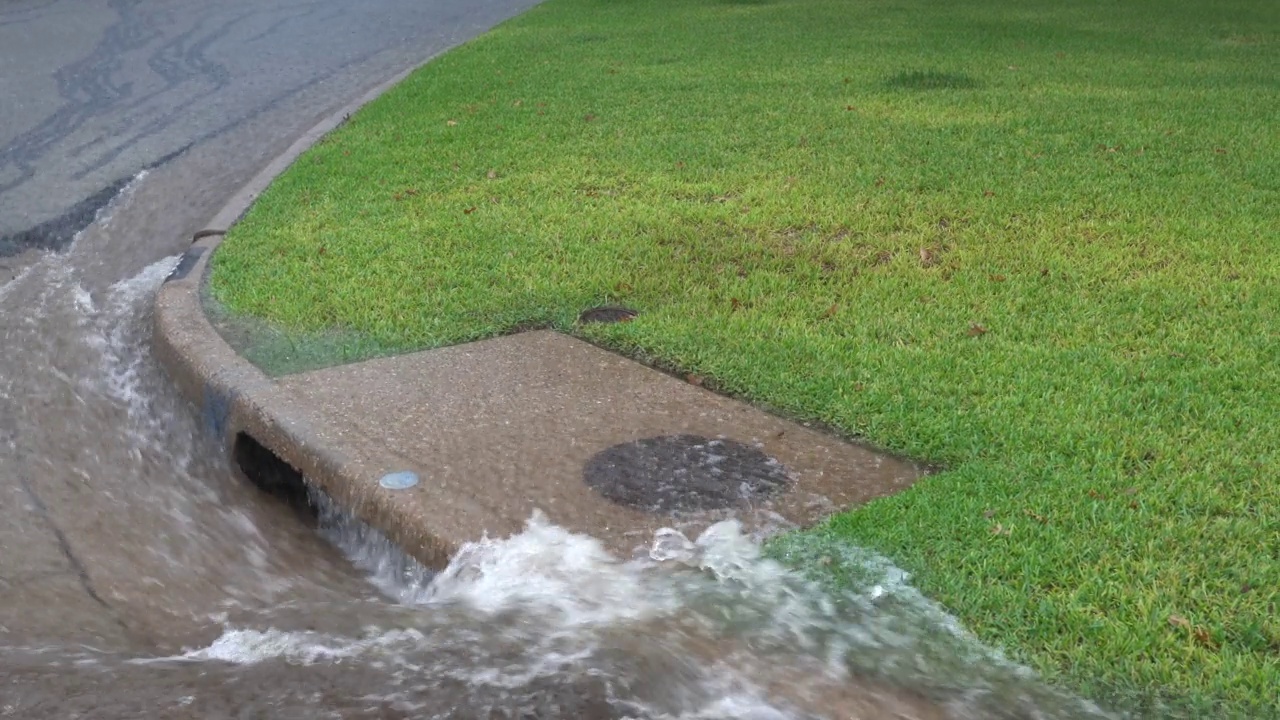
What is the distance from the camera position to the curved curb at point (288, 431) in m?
3.54

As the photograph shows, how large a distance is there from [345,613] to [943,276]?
300 cm

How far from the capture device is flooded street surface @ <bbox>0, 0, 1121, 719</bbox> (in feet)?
9.25

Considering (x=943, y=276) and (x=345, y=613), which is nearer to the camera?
(x=345, y=613)

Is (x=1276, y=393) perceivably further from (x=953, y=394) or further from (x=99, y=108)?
(x=99, y=108)

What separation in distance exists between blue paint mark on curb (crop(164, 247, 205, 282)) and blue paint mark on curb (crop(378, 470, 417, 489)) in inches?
99.7

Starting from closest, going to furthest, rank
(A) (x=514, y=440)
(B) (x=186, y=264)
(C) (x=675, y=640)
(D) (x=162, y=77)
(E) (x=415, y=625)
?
(C) (x=675, y=640) → (E) (x=415, y=625) → (A) (x=514, y=440) → (B) (x=186, y=264) → (D) (x=162, y=77)

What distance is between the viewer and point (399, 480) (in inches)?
147

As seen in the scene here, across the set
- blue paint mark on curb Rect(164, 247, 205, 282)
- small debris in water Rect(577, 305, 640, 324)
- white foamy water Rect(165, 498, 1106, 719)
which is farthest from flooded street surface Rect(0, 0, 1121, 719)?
small debris in water Rect(577, 305, 640, 324)

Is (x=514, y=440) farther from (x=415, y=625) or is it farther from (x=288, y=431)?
(x=415, y=625)

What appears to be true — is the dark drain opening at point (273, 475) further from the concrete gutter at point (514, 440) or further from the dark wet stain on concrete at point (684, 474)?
the dark wet stain on concrete at point (684, 474)

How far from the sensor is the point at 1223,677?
2.76 m

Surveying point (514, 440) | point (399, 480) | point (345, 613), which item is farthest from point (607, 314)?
point (345, 613)

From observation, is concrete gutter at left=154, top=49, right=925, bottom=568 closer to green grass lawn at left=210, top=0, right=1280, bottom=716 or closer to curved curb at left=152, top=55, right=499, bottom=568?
curved curb at left=152, top=55, right=499, bottom=568

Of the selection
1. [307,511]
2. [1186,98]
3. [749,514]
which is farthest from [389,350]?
[1186,98]
